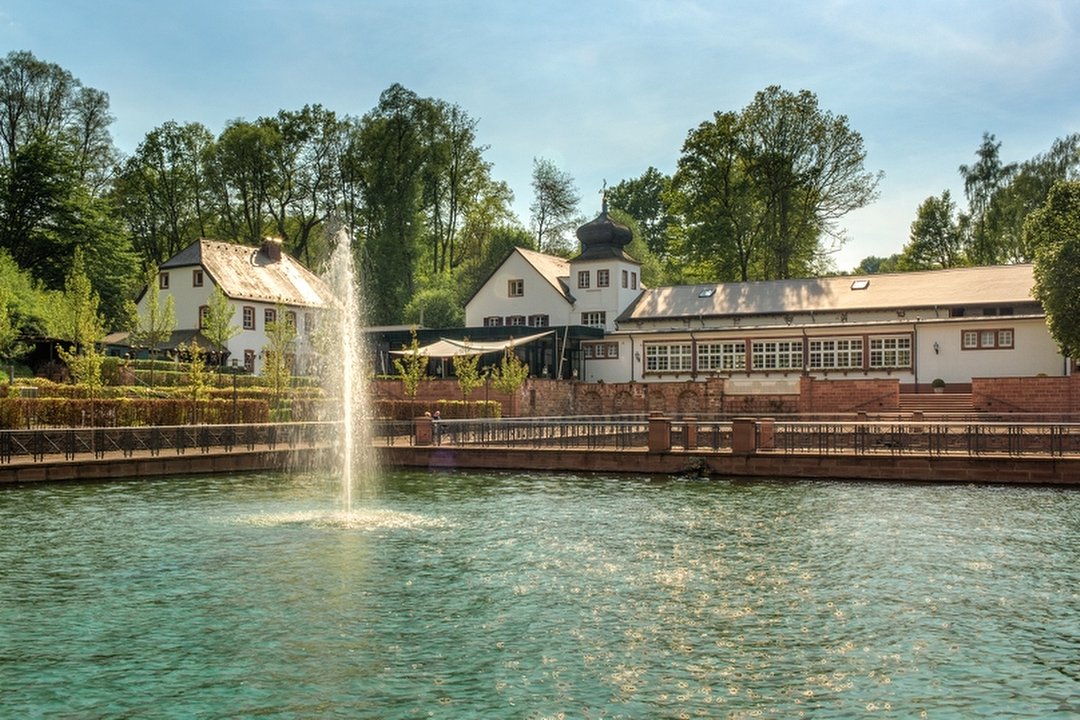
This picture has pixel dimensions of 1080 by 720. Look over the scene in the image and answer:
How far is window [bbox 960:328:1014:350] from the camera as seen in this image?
4922 centimetres

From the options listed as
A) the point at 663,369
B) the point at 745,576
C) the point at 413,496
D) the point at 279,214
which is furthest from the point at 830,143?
the point at 745,576

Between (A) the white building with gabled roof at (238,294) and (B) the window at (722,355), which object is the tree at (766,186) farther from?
(A) the white building with gabled roof at (238,294)

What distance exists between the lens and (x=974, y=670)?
453 inches

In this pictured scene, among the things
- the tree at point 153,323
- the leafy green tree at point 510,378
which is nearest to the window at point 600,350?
the leafy green tree at point 510,378

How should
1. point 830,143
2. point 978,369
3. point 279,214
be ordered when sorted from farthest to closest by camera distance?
point 279,214 → point 830,143 → point 978,369

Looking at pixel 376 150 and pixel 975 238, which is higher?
pixel 376 150

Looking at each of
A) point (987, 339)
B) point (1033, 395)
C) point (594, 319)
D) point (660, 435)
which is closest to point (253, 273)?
point (594, 319)

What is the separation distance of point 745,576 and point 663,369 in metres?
42.5

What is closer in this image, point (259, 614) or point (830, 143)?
point (259, 614)

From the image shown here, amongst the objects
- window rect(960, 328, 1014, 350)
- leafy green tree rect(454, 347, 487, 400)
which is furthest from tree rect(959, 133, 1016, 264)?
leafy green tree rect(454, 347, 487, 400)

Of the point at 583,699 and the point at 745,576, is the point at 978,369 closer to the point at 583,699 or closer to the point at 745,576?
the point at 745,576

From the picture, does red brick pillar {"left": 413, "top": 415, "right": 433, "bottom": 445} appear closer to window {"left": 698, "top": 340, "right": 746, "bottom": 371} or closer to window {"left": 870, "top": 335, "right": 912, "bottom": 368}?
window {"left": 698, "top": 340, "right": 746, "bottom": 371}

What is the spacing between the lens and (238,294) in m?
62.7

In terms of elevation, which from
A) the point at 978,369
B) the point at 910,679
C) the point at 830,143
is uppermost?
the point at 830,143
